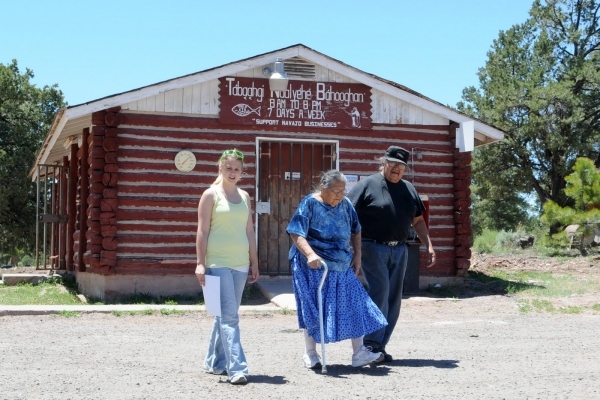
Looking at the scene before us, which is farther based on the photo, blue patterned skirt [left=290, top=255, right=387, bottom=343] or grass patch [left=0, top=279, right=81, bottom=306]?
grass patch [left=0, top=279, right=81, bottom=306]

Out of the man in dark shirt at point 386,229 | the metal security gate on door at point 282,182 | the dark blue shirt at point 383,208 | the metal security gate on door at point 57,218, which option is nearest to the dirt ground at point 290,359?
the man in dark shirt at point 386,229

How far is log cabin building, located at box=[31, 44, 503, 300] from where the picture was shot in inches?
510

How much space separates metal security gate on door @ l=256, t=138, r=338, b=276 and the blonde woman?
7436mm

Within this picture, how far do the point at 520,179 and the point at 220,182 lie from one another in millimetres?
31213

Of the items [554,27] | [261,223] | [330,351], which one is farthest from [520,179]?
[330,351]

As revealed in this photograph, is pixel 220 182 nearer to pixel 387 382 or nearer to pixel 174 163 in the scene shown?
pixel 387 382

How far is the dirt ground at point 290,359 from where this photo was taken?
19.3 ft

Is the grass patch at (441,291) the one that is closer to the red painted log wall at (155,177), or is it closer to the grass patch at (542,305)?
the grass patch at (542,305)

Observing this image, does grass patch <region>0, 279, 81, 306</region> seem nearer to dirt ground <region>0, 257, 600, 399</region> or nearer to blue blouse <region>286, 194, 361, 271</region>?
dirt ground <region>0, 257, 600, 399</region>

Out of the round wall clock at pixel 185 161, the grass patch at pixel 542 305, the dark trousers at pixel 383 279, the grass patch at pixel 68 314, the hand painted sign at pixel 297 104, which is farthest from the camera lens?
the hand painted sign at pixel 297 104

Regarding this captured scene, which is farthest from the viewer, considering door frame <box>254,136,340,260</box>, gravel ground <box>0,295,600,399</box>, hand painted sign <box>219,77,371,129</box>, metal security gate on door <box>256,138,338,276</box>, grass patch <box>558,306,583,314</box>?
metal security gate on door <box>256,138,338,276</box>

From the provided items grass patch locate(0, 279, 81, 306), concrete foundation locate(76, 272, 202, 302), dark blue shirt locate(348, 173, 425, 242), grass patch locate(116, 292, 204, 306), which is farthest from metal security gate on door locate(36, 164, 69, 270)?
dark blue shirt locate(348, 173, 425, 242)

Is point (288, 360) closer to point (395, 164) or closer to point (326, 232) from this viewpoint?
point (326, 232)

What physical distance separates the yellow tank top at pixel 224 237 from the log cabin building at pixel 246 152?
6866 millimetres
